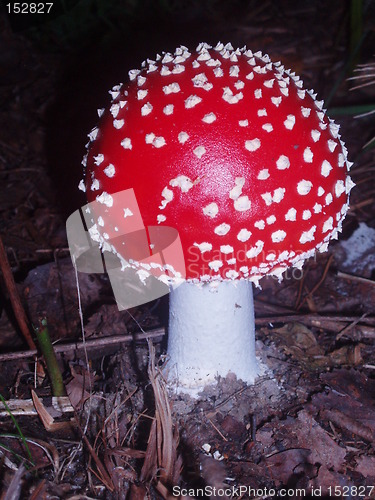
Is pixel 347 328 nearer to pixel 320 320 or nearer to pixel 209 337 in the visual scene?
pixel 320 320

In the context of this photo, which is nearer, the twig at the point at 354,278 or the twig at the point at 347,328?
the twig at the point at 347,328

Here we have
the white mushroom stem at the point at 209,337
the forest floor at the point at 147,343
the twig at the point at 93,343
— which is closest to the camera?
the forest floor at the point at 147,343

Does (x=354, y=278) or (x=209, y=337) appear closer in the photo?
(x=209, y=337)

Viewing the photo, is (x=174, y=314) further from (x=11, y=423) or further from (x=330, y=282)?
(x=330, y=282)

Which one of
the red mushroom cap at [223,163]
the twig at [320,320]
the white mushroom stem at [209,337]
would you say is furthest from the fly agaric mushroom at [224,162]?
the twig at [320,320]

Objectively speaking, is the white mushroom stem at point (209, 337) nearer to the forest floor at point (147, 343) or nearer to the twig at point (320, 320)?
the forest floor at point (147, 343)

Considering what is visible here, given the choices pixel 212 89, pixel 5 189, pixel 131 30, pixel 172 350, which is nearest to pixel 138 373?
pixel 172 350

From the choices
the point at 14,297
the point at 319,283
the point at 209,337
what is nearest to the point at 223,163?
the point at 209,337
